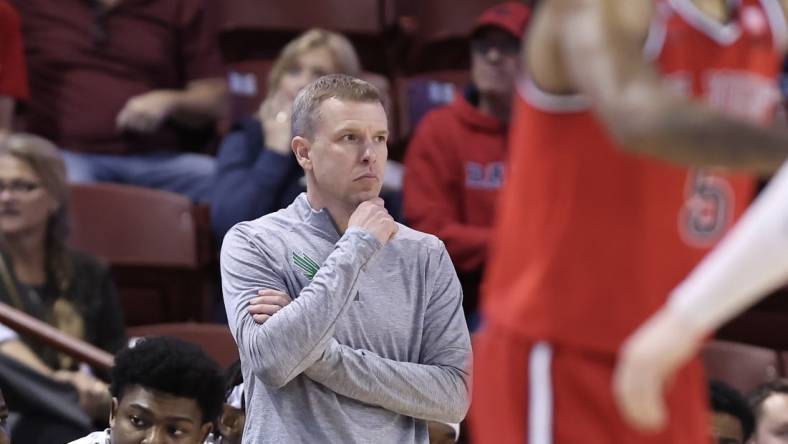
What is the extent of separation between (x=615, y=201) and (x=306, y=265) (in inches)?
50.1

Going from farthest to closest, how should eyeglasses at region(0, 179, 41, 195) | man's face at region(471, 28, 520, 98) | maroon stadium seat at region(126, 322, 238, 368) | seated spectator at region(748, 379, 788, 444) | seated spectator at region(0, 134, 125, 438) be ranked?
man's face at region(471, 28, 520, 98)
eyeglasses at region(0, 179, 41, 195)
seated spectator at region(0, 134, 125, 438)
maroon stadium seat at region(126, 322, 238, 368)
seated spectator at region(748, 379, 788, 444)

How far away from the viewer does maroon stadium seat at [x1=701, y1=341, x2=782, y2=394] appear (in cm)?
533

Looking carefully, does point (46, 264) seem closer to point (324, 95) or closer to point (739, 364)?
point (324, 95)

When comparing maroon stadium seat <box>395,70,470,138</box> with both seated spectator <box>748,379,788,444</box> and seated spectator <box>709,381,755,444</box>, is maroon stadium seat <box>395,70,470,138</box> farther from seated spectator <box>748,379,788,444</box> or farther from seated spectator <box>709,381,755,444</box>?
seated spectator <box>709,381,755,444</box>

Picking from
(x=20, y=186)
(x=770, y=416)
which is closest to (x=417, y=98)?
(x=20, y=186)

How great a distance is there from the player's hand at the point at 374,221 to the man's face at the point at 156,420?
0.88 m

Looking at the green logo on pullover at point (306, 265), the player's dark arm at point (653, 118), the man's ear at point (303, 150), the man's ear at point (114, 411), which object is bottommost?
the man's ear at point (114, 411)

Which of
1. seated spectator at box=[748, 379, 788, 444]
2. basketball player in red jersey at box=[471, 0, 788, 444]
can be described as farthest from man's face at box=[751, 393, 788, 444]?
basketball player in red jersey at box=[471, 0, 788, 444]

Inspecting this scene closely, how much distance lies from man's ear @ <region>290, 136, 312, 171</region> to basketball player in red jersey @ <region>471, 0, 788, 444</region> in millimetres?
1195

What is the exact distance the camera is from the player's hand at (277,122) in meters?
5.73

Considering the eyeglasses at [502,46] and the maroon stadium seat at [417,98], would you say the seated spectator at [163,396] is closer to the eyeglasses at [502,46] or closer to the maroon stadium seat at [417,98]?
the eyeglasses at [502,46]

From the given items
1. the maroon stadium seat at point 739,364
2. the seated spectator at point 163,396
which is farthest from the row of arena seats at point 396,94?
the seated spectator at point 163,396

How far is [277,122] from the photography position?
5.77 m

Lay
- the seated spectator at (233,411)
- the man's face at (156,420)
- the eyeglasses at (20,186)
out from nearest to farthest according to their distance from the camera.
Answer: the man's face at (156,420) < the seated spectator at (233,411) < the eyeglasses at (20,186)
